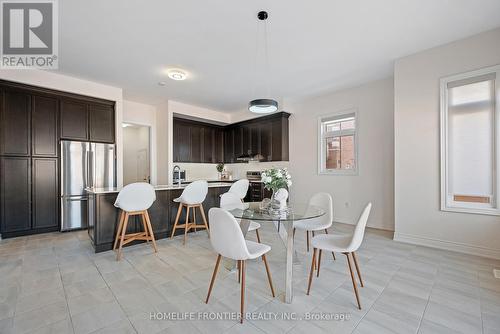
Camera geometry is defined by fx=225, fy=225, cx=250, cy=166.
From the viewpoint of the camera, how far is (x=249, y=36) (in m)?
2.93

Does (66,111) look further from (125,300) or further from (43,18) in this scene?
(125,300)

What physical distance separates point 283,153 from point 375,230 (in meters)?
2.56

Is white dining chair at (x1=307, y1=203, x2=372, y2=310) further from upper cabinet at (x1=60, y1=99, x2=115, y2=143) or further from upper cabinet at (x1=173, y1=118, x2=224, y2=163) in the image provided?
upper cabinet at (x1=173, y1=118, x2=224, y2=163)

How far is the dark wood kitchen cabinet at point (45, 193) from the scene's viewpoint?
3.92m

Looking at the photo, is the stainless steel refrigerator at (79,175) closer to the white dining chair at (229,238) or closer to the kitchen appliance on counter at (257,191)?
the kitchen appliance on counter at (257,191)

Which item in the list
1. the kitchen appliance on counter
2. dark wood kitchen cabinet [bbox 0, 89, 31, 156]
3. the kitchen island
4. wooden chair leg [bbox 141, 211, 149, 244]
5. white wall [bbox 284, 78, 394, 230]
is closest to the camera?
the kitchen island

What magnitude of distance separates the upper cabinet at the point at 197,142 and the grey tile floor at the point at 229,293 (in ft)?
11.6

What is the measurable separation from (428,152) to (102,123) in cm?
584

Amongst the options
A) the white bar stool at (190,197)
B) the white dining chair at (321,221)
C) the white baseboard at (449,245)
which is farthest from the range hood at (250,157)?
the white baseboard at (449,245)

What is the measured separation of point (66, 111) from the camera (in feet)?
13.8

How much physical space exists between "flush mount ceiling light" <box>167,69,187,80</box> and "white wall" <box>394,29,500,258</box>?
3598mm

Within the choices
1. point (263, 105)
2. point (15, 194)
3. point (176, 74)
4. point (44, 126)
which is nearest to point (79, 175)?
point (15, 194)

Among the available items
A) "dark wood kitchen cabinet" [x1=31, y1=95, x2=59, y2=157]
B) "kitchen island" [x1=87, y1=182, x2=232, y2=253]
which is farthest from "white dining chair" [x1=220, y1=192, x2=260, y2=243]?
"dark wood kitchen cabinet" [x1=31, y1=95, x2=59, y2=157]

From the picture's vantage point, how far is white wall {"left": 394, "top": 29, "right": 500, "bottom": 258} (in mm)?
2939
